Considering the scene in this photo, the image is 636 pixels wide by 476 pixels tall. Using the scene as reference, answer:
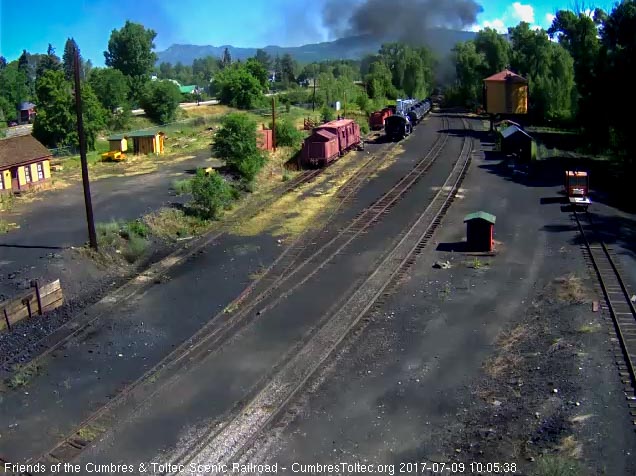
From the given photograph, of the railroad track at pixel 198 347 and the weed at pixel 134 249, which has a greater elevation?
the weed at pixel 134 249

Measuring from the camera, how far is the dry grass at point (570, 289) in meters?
16.8

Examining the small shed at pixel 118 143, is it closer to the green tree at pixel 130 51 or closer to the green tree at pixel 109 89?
the green tree at pixel 109 89

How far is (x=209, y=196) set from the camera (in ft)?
85.3

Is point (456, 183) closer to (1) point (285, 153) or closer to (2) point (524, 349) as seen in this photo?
(1) point (285, 153)

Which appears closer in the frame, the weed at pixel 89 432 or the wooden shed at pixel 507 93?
the weed at pixel 89 432

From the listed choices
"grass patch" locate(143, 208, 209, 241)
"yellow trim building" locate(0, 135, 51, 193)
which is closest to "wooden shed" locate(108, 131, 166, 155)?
"yellow trim building" locate(0, 135, 51, 193)

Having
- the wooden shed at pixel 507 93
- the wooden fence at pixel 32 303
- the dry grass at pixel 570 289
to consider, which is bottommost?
the dry grass at pixel 570 289

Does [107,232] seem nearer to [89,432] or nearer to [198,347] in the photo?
[198,347]

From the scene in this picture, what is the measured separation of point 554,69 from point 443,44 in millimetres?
23266

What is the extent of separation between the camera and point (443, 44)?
47125 millimetres

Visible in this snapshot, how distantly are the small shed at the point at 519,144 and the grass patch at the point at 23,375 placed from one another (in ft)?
105

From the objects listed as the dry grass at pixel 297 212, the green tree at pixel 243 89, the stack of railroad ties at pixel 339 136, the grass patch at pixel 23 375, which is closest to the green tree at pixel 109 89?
the green tree at pixel 243 89

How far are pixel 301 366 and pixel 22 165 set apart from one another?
23.6 m
